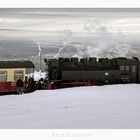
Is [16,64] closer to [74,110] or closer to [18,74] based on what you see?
[18,74]

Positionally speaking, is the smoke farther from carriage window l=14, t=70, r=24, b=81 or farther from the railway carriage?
carriage window l=14, t=70, r=24, b=81

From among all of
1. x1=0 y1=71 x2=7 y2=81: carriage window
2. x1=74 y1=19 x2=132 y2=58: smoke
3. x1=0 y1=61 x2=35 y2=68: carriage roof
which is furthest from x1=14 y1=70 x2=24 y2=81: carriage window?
x1=74 y1=19 x2=132 y2=58: smoke

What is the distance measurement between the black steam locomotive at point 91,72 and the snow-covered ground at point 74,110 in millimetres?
1093

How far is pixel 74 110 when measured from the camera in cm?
525

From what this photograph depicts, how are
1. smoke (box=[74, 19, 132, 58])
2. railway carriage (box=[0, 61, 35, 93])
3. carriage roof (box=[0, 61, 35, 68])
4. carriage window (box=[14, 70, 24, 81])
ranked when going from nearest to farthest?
smoke (box=[74, 19, 132, 58]), carriage roof (box=[0, 61, 35, 68]), railway carriage (box=[0, 61, 35, 93]), carriage window (box=[14, 70, 24, 81])

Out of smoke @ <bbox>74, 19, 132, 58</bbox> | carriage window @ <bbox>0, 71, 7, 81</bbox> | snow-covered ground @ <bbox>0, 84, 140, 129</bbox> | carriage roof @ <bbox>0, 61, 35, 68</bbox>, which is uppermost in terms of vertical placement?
smoke @ <bbox>74, 19, 132, 58</bbox>

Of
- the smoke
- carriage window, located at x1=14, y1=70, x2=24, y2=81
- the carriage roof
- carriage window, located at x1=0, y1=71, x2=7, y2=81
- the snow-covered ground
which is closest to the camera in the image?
the snow-covered ground

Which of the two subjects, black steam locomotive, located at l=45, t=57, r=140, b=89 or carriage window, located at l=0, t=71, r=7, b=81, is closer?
carriage window, located at l=0, t=71, r=7, b=81

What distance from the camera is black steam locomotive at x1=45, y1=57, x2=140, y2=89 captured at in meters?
7.31

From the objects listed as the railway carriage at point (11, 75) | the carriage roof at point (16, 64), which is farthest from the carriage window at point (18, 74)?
the carriage roof at point (16, 64)

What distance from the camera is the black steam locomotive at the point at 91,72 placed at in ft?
24.0

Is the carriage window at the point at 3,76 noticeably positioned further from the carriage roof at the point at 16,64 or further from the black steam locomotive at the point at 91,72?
the black steam locomotive at the point at 91,72

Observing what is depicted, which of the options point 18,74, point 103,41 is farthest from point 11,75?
point 103,41

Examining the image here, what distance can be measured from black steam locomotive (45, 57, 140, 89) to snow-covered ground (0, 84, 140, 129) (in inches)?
43.0
